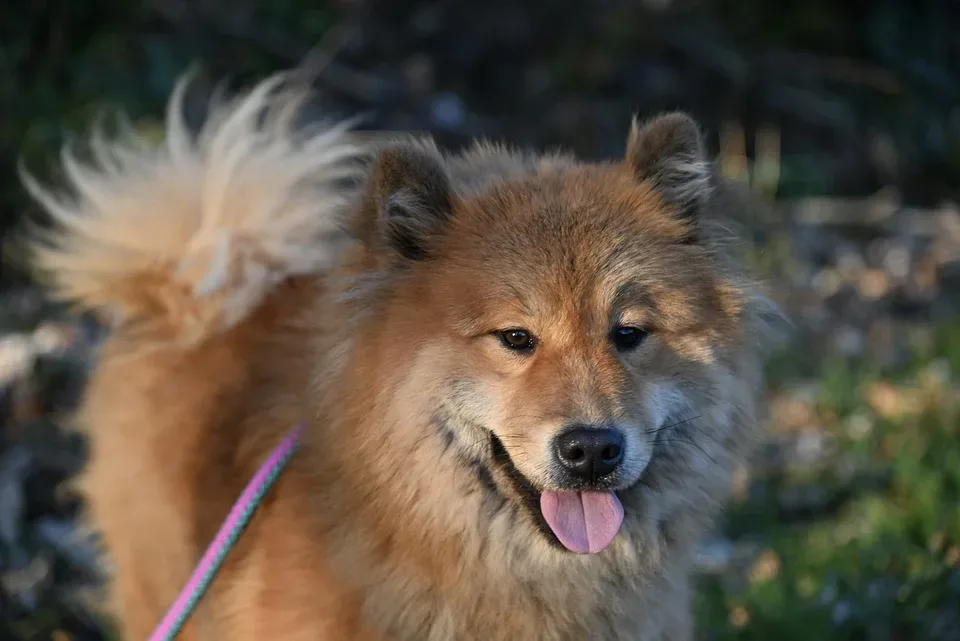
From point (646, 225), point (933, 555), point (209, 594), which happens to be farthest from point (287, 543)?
point (933, 555)

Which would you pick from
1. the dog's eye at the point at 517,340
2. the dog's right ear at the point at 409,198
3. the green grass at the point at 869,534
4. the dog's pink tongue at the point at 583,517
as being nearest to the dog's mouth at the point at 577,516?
the dog's pink tongue at the point at 583,517

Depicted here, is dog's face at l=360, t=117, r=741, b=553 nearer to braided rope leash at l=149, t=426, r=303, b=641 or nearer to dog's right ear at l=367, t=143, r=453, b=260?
dog's right ear at l=367, t=143, r=453, b=260

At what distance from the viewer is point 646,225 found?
2410 mm

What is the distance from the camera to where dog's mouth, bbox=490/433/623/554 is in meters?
2.20

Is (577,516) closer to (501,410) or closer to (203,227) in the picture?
(501,410)

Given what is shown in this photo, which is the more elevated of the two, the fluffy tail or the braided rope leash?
the fluffy tail

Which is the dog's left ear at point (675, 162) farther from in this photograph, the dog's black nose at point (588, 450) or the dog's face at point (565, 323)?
the dog's black nose at point (588, 450)

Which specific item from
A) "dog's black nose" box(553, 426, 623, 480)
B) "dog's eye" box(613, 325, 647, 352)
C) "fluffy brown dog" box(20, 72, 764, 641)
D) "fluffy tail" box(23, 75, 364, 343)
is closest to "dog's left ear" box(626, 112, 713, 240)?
"fluffy brown dog" box(20, 72, 764, 641)

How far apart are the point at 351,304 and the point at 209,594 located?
2.98 ft

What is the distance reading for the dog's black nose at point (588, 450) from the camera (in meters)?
2.08

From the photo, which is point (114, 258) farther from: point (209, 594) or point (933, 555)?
point (933, 555)

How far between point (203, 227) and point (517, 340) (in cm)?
137

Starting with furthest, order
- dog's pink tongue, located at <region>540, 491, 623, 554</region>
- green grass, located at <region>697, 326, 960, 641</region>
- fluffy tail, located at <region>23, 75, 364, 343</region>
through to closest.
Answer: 1. green grass, located at <region>697, 326, 960, 641</region>
2. fluffy tail, located at <region>23, 75, 364, 343</region>
3. dog's pink tongue, located at <region>540, 491, 623, 554</region>

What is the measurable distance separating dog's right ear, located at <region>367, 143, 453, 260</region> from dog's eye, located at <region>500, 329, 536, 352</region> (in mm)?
313
